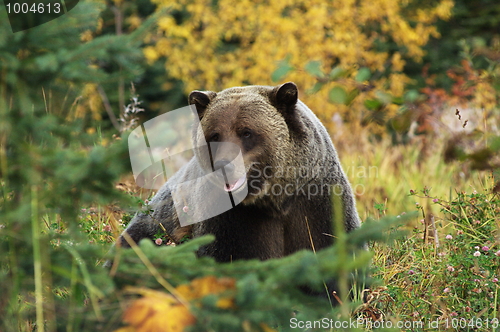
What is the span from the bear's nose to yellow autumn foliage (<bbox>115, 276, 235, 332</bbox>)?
1.81m

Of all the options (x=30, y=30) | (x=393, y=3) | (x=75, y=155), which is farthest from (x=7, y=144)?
(x=393, y=3)

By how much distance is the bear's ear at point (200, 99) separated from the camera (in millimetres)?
4035

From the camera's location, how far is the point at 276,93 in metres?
3.98

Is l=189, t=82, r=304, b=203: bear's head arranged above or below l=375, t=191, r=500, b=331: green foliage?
above

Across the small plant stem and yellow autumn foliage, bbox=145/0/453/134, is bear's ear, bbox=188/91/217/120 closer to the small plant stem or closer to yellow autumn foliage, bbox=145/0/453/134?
the small plant stem

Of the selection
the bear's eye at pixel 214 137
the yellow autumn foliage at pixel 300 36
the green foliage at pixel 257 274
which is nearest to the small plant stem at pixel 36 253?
the green foliage at pixel 257 274

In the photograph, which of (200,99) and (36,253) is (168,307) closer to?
(36,253)

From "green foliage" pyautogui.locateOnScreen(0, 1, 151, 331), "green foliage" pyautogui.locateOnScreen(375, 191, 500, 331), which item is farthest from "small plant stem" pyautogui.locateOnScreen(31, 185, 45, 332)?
"green foliage" pyautogui.locateOnScreen(375, 191, 500, 331)

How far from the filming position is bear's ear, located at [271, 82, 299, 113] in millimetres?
3938

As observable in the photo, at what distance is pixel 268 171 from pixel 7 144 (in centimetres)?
217

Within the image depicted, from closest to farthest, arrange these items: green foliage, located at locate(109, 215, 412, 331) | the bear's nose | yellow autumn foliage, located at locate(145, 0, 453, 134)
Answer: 1. green foliage, located at locate(109, 215, 412, 331)
2. the bear's nose
3. yellow autumn foliage, located at locate(145, 0, 453, 134)

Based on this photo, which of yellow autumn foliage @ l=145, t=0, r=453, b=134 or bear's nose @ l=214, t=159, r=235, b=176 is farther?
yellow autumn foliage @ l=145, t=0, r=453, b=134

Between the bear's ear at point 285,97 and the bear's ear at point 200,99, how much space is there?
1.61 feet

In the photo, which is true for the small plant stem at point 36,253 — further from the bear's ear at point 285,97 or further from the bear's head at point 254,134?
the bear's ear at point 285,97
